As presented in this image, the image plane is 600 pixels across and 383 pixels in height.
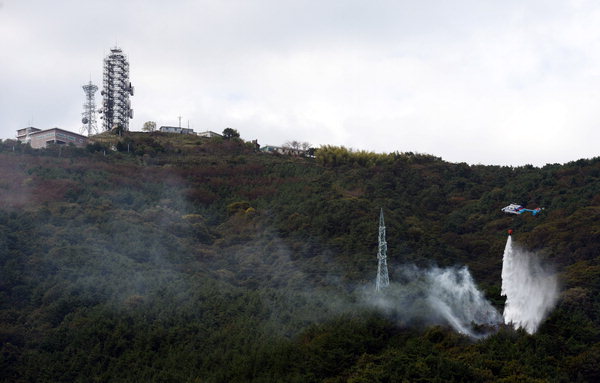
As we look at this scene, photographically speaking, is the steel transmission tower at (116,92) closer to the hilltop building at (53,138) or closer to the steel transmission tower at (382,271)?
the hilltop building at (53,138)

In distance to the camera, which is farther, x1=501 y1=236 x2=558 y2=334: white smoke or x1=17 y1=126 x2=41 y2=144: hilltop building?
x1=17 y1=126 x2=41 y2=144: hilltop building

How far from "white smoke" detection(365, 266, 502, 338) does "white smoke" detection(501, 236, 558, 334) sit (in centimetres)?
167

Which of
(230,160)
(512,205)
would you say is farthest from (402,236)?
(230,160)

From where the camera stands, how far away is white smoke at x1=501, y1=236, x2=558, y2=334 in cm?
5319

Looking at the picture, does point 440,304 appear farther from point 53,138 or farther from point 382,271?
point 53,138

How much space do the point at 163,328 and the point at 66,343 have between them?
6.69 m

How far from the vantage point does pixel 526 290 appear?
2297 inches

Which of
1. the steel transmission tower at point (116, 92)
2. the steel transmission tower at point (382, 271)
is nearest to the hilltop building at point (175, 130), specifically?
the steel transmission tower at point (116, 92)

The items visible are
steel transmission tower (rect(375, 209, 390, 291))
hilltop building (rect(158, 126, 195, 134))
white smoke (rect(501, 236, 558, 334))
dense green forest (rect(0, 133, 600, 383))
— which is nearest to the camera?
dense green forest (rect(0, 133, 600, 383))

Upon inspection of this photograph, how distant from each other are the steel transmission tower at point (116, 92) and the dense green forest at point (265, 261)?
15809 mm

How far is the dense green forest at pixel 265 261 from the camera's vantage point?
47.8m

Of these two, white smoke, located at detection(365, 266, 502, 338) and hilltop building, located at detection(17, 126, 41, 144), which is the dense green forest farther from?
hilltop building, located at detection(17, 126, 41, 144)

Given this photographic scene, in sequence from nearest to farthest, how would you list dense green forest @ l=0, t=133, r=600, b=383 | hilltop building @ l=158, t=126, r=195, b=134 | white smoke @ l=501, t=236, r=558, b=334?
dense green forest @ l=0, t=133, r=600, b=383
white smoke @ l=501, t=236, r=558, b=334
hilltop building @ l=158, t=126, r=195, b=134

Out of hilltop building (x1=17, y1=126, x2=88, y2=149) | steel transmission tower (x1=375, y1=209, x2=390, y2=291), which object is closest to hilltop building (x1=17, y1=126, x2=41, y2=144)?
hilltop building (x1=17, y1=126, x2=88, y2=149)
